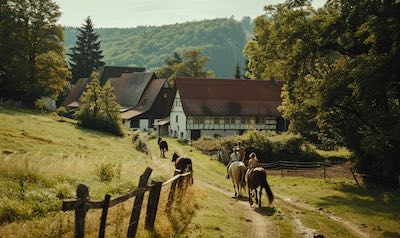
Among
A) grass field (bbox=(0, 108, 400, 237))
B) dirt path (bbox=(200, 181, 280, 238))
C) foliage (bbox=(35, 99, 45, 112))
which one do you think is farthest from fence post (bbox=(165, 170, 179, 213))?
foliage (bbox=(35, 99, 45, 112))

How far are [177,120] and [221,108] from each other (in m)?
7.13

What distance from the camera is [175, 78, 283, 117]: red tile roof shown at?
6644 centimetres

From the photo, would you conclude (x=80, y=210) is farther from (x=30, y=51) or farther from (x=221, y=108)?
(x=221, y=108)

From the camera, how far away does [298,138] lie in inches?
1865

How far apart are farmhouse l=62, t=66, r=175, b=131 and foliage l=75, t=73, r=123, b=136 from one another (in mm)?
17137

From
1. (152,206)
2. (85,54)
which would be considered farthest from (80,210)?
(85,54)

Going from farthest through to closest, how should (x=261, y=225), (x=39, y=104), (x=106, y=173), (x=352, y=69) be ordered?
(x=39, y=104) → (x=352, y=69) → (x=106, y=173) → (x=261, y=225)

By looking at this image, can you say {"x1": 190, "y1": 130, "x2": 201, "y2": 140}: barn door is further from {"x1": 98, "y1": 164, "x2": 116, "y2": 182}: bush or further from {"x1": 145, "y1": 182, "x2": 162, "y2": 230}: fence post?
{"x1": 145, "y1": 182, "x2": 162, "y2": 230}: fence post

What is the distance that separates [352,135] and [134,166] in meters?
15.2

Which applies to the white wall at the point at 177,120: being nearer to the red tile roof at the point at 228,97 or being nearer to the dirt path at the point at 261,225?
the red tile roof at the point at 228,97

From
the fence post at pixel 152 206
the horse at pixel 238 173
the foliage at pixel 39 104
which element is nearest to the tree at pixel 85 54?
the foliage at pixel 39 104

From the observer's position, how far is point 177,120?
68.4m

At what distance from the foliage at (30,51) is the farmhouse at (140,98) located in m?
17.6

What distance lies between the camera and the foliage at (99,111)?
2048 inches
